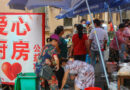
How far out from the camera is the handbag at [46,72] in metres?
4.83

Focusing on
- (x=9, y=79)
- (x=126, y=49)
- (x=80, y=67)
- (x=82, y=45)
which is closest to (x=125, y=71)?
(x=80, y=67)

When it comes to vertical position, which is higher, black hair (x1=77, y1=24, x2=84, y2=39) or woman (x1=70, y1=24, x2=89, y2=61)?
black hair (x1=77, y1=24, x2=84, y2=39)

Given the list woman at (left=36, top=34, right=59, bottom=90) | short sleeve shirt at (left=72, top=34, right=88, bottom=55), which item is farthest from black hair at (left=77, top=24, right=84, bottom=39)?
woman at (left=36, top=34, right=59, bottom=90)

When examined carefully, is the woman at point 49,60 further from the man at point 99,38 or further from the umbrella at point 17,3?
the man at point 99,38

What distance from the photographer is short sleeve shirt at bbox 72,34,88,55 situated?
7090 mm

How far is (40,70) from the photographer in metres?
4.89

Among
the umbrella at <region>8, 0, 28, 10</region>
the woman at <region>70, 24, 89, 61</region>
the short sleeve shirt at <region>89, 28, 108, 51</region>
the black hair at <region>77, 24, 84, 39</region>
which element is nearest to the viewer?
the umbrella at <region>8, 0, 28, 10</region>

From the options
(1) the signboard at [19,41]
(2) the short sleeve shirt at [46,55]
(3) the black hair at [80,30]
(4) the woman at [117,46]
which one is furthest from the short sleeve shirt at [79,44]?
(2) the short sleeve shirt at [46,55]

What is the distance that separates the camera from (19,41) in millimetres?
5605

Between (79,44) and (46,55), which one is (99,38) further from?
(46,55)

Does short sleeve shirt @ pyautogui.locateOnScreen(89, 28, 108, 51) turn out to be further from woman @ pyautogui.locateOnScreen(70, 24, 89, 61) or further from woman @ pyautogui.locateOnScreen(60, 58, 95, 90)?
woman @ pyautogui.locateOnScreen(60, 58, 95, 90)

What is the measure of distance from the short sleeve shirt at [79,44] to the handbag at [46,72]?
2.36 meters

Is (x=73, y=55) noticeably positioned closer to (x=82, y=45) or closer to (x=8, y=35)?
(x=82, y=45)

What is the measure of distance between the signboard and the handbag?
825 mm
